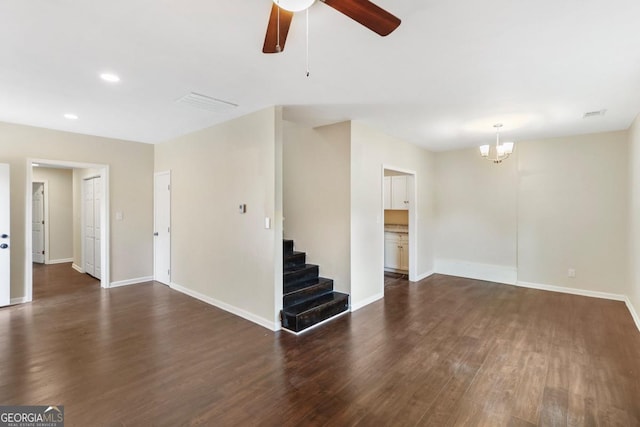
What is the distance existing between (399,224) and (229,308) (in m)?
4.09

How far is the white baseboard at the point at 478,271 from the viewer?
5656 millimetres

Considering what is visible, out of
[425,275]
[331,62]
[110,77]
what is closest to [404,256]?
[425,275]

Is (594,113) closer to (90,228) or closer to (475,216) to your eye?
(475,216)

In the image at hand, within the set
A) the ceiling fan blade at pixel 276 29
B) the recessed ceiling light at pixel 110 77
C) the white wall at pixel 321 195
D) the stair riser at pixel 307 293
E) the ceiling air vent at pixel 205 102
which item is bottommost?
the stair riser at pixel 307 293

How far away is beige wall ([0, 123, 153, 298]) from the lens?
4.39 meters

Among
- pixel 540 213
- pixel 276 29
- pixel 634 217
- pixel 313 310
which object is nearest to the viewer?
pixel 276 29

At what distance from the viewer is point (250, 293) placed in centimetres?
387

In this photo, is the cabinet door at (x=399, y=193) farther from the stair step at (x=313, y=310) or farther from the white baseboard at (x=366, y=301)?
the stair step at (x=313, y=310)

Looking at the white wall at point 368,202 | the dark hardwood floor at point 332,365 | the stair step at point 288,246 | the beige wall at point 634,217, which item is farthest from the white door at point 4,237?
the beige wall at point 634,217

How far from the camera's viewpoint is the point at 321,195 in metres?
4.55

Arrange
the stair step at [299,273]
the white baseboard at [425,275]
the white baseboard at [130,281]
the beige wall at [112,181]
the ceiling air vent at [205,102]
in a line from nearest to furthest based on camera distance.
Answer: the ceiling air vent at [205,102]
the stair step at [299,273]
the beige wall at [112,181]
the white baseboard at [130,281]
the white baseboard at [425,275]

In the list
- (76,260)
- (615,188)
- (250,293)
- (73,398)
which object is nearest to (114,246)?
(76,260)

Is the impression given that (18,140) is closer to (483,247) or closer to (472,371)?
(472,371)

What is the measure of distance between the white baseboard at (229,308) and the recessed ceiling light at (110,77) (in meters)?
2.94
